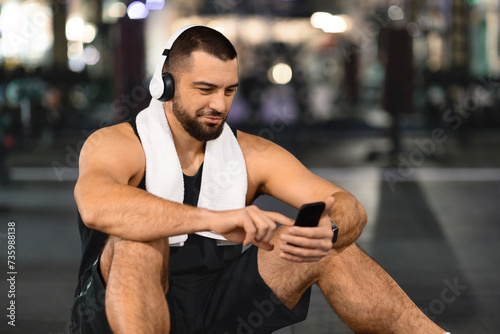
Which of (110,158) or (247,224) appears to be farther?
(110,158)

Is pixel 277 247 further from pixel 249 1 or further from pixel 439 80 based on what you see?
pixel 249 1

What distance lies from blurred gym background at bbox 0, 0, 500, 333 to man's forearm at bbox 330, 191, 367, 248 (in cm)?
52

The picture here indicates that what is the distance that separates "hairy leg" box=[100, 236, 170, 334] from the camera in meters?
1.50

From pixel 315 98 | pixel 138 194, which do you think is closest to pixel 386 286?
pixel 138 194

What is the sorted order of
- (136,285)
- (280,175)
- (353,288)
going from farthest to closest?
1. (280,175)
2. (353,288)
3. (136,285)

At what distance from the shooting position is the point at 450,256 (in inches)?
137

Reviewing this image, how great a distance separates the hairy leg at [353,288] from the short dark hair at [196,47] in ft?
1.79

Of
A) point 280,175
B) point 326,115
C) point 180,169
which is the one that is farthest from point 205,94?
point 326,115

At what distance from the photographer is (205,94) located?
1.93 metres

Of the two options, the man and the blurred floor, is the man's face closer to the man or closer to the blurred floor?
the man

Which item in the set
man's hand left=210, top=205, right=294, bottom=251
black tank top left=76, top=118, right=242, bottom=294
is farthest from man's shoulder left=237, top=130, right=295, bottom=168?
man's hand left=210, top=205, right=294, bottom=251

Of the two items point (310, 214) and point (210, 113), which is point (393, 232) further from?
point (310, 214)

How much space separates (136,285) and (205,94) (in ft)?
2.07

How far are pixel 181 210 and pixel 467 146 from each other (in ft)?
23.9
